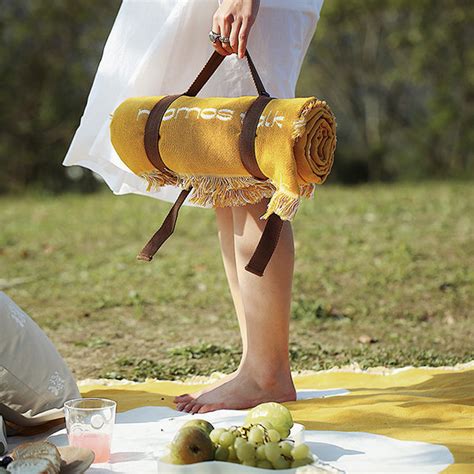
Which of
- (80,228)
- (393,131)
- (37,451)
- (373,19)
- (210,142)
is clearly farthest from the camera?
(393,131)

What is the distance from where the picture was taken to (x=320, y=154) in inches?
85.9

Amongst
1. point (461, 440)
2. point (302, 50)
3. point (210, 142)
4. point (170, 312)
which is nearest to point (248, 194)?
point (210, 142)

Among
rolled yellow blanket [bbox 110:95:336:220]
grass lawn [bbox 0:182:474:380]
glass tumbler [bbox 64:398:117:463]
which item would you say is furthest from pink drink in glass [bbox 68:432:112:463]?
grass lawn [bbox 0:182:474:380]

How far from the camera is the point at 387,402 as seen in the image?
2451 mm

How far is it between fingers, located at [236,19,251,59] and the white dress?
121mm

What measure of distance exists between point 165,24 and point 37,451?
49.5 inches

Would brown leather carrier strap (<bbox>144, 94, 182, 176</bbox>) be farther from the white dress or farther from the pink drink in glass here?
the pink drink in glass

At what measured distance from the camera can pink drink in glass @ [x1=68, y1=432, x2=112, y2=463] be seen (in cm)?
203

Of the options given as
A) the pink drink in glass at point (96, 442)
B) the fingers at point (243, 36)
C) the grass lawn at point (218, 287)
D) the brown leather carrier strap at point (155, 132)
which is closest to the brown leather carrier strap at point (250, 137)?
the fingers at point (243, 36)

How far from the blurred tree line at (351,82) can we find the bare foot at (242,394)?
24.9 feet

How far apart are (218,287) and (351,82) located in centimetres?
793

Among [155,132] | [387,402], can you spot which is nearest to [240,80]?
[155,132]

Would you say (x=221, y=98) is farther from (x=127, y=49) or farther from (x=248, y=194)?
→ (x=127, y=49)

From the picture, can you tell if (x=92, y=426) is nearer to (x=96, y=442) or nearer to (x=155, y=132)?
(x=96, y=442)
